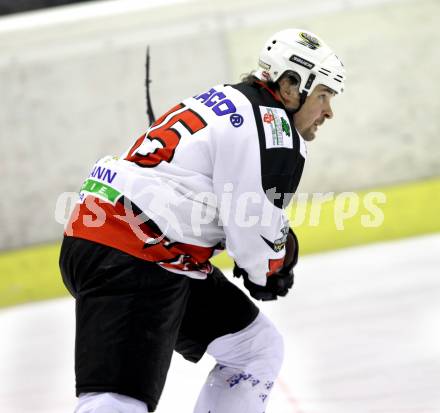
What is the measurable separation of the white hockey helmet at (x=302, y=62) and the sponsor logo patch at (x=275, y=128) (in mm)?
181

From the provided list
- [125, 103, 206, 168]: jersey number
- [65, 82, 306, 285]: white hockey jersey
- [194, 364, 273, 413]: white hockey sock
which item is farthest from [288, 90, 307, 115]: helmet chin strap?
[194, 364, 273, 413]: white hockey sock

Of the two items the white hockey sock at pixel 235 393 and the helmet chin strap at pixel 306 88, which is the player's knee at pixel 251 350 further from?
the helmet chin strap at pixel 306 88

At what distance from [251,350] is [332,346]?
1.47m

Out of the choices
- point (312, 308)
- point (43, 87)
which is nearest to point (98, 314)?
point (312, 308)

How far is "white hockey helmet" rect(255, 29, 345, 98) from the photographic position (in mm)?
2285

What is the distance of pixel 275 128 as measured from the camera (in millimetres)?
2105

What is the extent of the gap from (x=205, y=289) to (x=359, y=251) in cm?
410

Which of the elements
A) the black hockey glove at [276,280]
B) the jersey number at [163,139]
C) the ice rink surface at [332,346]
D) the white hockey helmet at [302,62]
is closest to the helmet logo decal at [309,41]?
the white hockey helmet at [302,62]

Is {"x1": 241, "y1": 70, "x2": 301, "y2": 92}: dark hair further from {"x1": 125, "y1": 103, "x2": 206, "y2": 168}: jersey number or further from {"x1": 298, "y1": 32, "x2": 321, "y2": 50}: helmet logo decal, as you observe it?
{"x1": 125, "y1": 103, "x2": 206, "y2": 168}: jersey number

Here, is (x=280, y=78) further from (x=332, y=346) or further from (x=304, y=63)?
(x=332, y=346)

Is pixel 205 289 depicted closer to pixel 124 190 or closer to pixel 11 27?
pixel 124 190

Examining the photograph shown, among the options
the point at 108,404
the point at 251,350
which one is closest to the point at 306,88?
the point at 251,350

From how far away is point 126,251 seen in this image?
2.10m

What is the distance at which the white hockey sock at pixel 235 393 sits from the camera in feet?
7.77
